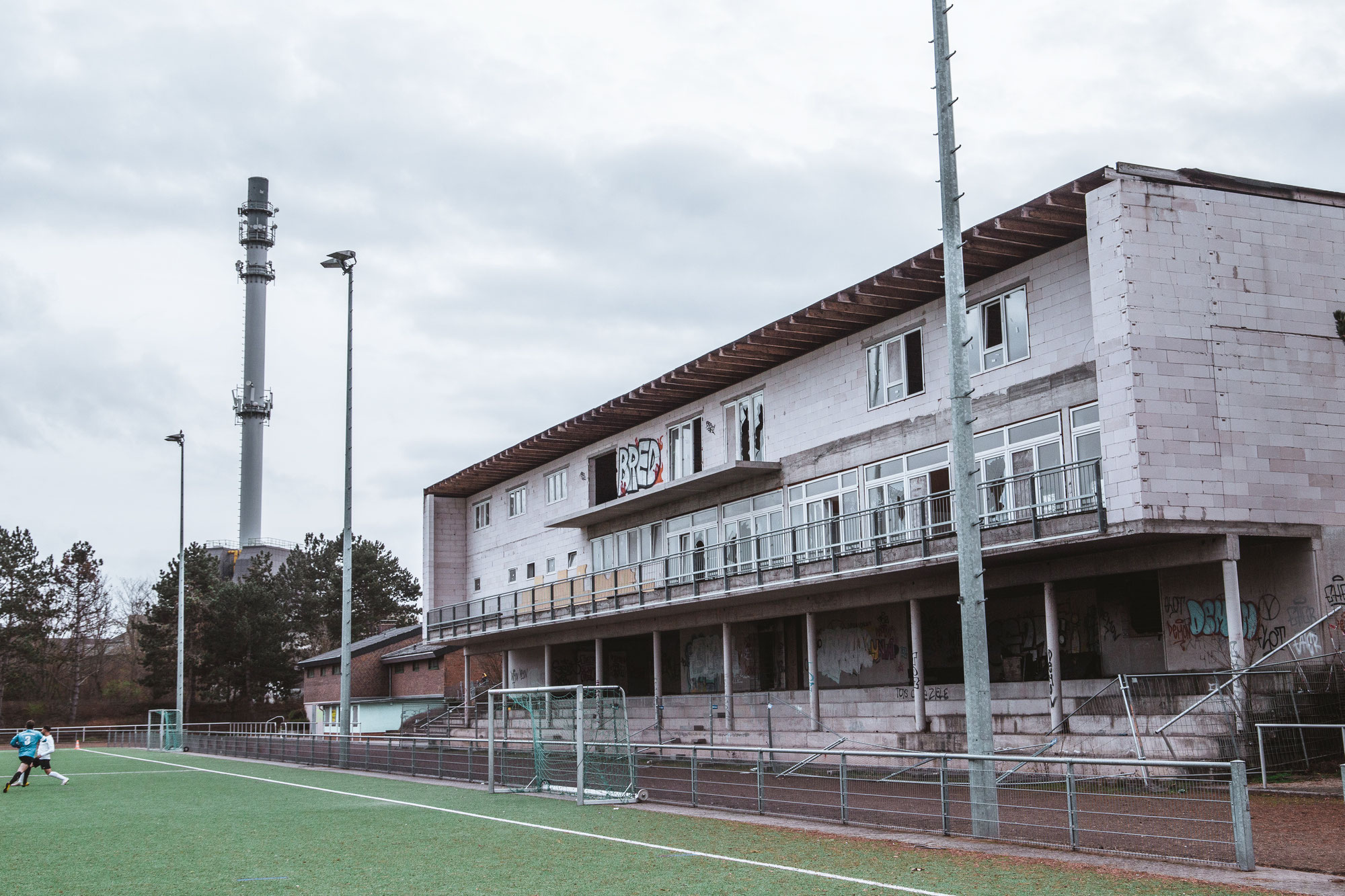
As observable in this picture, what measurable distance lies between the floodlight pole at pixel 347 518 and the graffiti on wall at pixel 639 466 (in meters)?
9.79

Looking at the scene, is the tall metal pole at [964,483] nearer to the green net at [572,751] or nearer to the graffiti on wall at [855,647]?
the green net at [572,751]

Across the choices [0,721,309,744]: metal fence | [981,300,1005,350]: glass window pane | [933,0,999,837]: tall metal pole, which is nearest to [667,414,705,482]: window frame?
[981,300,1005,350]: glass window pane

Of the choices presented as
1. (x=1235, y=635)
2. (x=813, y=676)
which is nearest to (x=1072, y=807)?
(x=1235, y=635)

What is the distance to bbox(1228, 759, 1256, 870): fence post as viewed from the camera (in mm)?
10883

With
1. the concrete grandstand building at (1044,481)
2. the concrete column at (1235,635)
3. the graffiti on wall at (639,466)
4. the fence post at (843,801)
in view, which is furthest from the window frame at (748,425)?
the fence post at (843,801)

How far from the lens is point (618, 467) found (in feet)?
137

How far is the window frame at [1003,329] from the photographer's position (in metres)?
25.5

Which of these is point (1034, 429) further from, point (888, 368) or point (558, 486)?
point (558, 486)

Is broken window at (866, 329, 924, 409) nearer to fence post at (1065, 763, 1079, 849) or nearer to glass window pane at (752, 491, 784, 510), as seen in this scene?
glass window pane at (752, 491, 784, 510)

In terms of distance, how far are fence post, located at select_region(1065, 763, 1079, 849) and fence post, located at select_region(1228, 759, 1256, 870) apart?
1658 mm

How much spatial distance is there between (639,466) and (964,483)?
26.6 metres

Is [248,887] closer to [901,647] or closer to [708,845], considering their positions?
[708,845]

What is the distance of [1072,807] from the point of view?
12367 mm

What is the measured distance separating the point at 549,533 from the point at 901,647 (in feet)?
63.6
